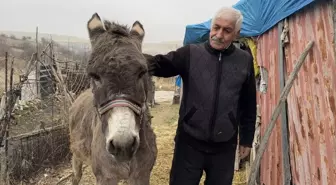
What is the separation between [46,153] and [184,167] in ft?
14.3

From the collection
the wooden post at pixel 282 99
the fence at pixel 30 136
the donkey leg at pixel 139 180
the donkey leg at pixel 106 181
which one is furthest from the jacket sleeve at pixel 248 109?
the fence at pixel 30 136

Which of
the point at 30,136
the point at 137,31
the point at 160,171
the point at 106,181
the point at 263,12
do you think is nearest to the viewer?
the point at 137,31

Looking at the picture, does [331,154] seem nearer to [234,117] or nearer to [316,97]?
[316,97]

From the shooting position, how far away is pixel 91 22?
2990 mm

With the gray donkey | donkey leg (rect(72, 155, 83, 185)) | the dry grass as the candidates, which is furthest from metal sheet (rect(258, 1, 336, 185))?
donkey leg (rect(72, 155, 83, 185))

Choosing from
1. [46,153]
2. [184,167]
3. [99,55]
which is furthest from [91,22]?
[46,153]

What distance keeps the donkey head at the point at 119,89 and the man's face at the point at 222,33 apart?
684 millimetres

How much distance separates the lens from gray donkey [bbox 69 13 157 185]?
2.23m

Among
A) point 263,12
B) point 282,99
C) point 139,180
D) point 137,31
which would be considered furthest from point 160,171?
point 137,31

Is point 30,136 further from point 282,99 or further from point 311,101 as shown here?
point 311,101

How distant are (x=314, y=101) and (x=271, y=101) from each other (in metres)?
1.36

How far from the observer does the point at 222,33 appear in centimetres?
286

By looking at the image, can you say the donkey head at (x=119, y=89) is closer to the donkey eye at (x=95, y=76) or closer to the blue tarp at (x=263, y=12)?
the donkey eye at (x=95, y=76)

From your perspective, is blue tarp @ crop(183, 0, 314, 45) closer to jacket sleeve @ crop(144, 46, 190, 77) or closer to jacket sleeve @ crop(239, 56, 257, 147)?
jacket sleeve @ crop(239, 56, 257, 147)
